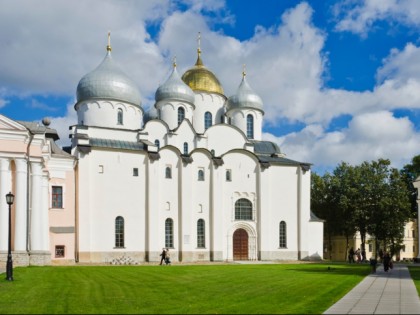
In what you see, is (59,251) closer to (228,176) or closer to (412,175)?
(228,176)

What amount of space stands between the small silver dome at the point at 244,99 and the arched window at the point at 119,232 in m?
18.6

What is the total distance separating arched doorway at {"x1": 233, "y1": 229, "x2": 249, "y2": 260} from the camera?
50.2 m

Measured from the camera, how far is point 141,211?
4591cm

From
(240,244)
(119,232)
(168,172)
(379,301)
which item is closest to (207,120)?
(168,172)

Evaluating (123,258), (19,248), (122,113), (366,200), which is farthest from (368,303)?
(366,200)

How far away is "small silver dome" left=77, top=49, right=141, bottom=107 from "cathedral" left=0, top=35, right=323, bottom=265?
→ 91mm

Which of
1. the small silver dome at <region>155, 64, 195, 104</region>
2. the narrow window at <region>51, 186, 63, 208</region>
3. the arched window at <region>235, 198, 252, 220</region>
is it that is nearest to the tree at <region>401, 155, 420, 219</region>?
the arched window at <region>235, 198, 252, 220</region>

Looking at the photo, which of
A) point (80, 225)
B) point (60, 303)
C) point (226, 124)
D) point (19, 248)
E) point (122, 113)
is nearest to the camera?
point (60, 303)

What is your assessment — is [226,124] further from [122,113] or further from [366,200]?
[366,200]

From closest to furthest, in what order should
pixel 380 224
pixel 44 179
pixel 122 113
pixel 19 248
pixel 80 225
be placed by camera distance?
pixel 19 248, pixel 44 179, pixel 80 225, pixel 122 113, pixel 380 224

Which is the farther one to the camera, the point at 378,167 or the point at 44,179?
the point at 378,167

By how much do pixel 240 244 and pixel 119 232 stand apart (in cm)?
1161

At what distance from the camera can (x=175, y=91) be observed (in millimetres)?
53344

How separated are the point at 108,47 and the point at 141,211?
15855 mm
